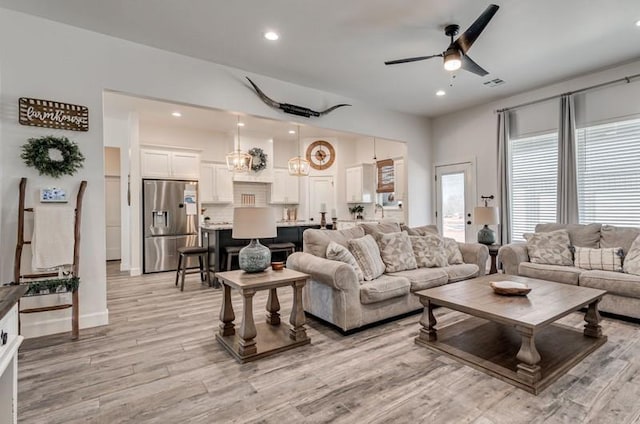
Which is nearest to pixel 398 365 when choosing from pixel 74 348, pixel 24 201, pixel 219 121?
pixel 74 348

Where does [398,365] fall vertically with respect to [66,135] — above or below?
below

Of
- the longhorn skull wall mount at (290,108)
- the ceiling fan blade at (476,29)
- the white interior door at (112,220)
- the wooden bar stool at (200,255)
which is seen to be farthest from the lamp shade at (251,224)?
the white interior door at (112,220)

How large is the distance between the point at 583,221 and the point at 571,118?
1512 mm

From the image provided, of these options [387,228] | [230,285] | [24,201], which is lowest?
[230,285]

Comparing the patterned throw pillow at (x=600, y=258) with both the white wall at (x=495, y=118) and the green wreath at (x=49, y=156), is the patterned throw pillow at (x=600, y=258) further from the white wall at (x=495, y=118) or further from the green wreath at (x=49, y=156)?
the green wreath at (x=49, y=156)

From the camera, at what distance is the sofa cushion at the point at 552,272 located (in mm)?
3689

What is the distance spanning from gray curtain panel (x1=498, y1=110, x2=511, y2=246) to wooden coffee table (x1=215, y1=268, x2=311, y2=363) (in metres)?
4.23

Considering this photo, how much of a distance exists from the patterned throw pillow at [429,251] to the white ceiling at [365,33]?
2.31 metres

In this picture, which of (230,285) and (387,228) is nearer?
(230,285)

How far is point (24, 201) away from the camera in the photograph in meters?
3.00

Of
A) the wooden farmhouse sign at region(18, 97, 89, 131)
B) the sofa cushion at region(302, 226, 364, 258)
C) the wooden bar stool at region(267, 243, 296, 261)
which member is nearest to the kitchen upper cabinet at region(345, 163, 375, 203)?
the wooden bar stool at region(267, 243, 296, 261)

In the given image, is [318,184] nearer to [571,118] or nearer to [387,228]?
[387,228]

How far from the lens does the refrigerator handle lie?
6.39 meters

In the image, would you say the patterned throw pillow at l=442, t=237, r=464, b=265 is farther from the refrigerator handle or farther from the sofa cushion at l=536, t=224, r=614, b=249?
the refrigerator handle
